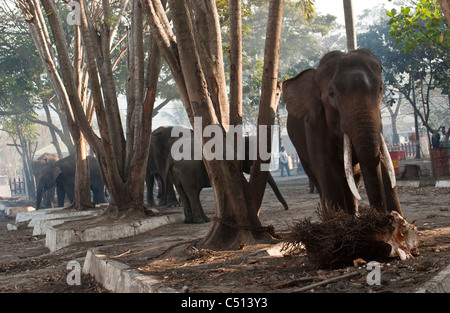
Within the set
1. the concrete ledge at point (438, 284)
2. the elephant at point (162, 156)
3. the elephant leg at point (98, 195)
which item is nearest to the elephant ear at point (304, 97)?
the concrete ledge at point (438, 284)

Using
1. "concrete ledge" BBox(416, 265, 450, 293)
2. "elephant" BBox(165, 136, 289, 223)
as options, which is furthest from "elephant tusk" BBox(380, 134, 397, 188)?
"elephant" BBox(165, 136, 289, 223)

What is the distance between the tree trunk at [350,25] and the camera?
12219mm

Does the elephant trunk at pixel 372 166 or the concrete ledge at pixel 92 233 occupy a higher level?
the elephant trunk at pixel 372 166

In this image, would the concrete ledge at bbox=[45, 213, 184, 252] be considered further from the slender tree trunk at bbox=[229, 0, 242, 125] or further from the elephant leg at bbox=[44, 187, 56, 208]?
the elephant leg at bbox=[44, 187, 56, 208]

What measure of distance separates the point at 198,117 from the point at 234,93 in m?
0.82

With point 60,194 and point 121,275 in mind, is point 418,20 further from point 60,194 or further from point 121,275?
point 60,194

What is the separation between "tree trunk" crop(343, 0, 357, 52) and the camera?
1222 centimetres

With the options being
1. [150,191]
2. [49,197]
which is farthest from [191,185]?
[49,197]

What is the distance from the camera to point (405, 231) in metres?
4.79

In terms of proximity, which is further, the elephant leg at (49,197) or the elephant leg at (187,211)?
the elephant leg at (49,197)

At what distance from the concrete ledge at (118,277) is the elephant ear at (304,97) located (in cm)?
277

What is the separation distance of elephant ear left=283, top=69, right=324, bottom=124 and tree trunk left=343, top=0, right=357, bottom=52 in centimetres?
531

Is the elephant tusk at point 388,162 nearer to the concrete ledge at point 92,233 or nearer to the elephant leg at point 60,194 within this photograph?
Answer: the concrete ledge at point 92,233
